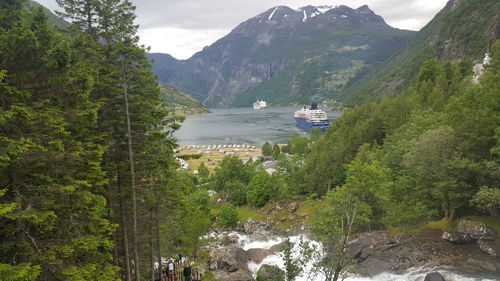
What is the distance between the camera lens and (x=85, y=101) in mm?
11383

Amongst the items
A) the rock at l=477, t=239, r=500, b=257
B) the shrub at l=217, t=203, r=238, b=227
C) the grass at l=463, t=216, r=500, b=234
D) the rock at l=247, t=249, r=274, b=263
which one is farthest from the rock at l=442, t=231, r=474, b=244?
the shrub at l=217, t=203, r=238, b=227

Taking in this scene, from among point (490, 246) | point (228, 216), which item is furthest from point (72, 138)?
point (228, 216)

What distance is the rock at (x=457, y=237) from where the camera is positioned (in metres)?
25.4

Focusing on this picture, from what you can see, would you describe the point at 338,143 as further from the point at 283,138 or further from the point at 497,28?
the point at 497,28

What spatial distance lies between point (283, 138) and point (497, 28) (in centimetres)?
8121

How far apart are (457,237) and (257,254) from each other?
16853mm

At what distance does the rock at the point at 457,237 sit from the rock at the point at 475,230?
26 cm

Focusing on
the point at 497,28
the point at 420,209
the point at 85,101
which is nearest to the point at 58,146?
the point at 85,101

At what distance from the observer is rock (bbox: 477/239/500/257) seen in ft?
77.1

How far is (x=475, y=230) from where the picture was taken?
2523cm

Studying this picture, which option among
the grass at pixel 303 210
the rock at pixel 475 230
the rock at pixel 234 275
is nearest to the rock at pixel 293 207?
the grass at pixel 303 210

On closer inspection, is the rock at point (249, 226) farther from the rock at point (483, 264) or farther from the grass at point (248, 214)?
the rock at point (483, 264)

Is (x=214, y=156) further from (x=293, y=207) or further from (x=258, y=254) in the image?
(x=258, y=254)

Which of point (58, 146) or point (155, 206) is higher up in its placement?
point (58, 146)
